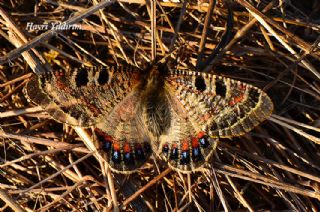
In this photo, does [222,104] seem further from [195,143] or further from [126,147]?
[126,147]

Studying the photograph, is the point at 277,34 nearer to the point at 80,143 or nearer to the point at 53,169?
the point at 80,143

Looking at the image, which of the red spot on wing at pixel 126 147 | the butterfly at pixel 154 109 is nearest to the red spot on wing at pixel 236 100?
the butterfly at pixel 154 109

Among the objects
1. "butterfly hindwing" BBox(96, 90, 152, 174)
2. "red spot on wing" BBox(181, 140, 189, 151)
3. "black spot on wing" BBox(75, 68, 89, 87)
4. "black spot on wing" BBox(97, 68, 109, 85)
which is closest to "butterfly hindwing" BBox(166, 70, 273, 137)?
"red spot on wing" BBox(181, 140, 189, 151)

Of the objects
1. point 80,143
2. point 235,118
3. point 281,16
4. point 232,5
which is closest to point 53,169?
point 80,143

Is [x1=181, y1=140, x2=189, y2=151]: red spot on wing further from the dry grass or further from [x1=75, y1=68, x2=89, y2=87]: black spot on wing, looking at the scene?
[x1=75, y1=68, x2=89, y2=87]: black spot on wing

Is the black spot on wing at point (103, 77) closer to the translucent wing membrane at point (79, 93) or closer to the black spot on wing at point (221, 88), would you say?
the translucent wing membrane at point (79, 93)

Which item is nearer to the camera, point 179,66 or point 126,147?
point 126,147

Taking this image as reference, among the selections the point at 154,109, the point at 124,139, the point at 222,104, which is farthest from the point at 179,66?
the point at 124,139
